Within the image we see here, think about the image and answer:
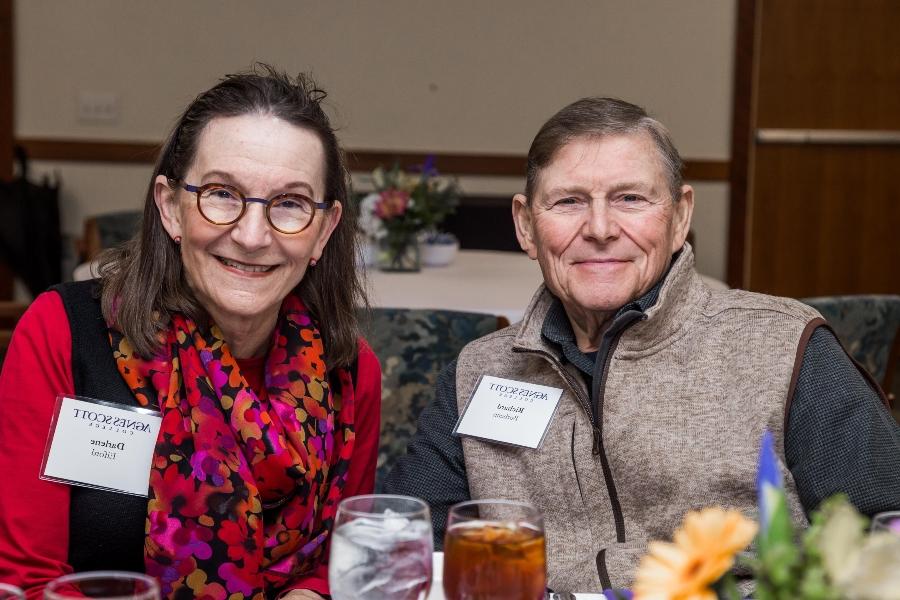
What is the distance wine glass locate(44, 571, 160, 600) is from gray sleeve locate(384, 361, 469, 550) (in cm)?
98

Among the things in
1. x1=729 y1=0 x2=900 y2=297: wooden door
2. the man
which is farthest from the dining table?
x1=729 y1=0 x2=900 y2=297: wooden door

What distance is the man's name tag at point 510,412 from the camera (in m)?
1.83

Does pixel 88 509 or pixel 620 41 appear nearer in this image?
pixel 88 509

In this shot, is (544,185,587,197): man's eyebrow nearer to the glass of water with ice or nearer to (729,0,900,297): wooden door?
the glass of water with ice

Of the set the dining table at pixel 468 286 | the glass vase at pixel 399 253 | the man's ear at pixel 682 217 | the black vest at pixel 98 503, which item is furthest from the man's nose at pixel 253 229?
the glass vase at pixel 399 253

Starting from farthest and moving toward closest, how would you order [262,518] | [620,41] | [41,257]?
[620,41]
[41,257]
[262,518]

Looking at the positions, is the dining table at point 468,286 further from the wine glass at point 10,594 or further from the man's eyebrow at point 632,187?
the wine glass at point 10,594

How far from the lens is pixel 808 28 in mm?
6500

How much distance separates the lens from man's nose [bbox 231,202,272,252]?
5.54 ft

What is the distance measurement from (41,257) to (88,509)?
4.64 m

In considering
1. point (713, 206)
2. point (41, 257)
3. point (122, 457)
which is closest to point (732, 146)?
point (713, 206)

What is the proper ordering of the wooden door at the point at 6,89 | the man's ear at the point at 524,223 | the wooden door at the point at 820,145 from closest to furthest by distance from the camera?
the man's ear at the point at 524,223
the wooden door at the point at 6,89
the wooden door at the point at 820,145

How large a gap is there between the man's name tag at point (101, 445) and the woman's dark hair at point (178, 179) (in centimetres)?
12

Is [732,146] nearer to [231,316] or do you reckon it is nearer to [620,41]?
[620,41]
